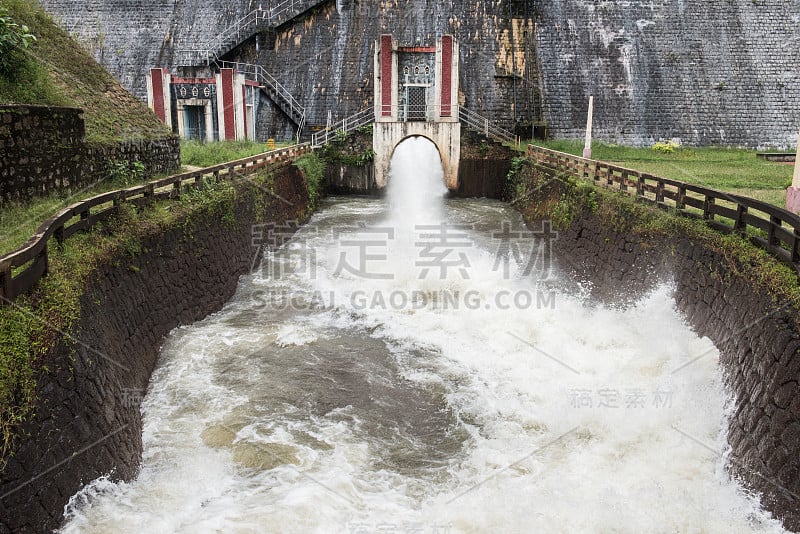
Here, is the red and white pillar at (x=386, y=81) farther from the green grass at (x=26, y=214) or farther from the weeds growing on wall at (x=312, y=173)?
the green grass at (x=26, y=214)

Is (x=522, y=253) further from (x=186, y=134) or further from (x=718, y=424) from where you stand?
(x=186, y=134)

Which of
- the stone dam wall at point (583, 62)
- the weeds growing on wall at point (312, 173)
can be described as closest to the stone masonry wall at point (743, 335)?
the weeds growing on wall at point (312, 173)

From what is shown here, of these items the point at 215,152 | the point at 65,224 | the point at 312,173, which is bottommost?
the point at 312,173

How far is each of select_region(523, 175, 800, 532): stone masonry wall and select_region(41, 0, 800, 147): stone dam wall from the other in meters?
18.7

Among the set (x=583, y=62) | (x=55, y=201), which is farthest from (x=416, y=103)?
(x=55, y=201)

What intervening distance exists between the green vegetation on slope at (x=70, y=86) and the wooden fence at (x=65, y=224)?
2.80m

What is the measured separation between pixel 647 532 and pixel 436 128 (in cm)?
2248

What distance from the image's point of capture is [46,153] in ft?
42.5

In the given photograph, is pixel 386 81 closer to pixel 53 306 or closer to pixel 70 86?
pixel 70 86

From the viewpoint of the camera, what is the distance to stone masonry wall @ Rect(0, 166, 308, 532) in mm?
6238

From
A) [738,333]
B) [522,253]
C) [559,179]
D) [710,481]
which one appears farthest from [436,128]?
[710,481]

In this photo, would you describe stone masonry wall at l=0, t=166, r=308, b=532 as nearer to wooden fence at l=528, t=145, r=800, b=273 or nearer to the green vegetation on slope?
the green vegetation on slope

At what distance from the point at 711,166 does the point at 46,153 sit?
20.9m

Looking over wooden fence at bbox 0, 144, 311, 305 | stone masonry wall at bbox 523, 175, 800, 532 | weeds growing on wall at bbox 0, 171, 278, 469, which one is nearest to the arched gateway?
wooden fence at bbox 0, 144, 311, 305
